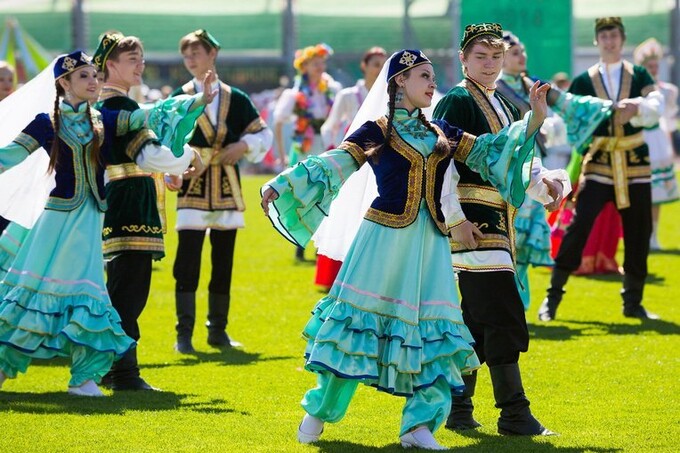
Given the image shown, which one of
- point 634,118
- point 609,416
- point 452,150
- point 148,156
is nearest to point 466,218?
point 452,150

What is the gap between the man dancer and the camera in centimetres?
642

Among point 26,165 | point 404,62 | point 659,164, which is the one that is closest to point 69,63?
point 26,165

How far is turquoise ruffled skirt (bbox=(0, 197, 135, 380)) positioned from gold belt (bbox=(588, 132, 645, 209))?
413 cm

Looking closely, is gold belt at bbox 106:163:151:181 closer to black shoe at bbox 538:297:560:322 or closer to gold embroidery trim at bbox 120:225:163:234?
gold embroidery trim at bbox 120:225:163:234

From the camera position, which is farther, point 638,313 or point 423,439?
point 638,313

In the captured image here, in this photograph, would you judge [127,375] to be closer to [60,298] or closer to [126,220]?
[60,298]

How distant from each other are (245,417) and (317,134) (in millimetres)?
7023

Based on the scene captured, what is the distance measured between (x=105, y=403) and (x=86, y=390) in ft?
0.91

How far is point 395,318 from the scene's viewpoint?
6086 millimetres

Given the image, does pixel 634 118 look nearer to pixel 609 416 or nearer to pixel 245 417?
pixel 609 416

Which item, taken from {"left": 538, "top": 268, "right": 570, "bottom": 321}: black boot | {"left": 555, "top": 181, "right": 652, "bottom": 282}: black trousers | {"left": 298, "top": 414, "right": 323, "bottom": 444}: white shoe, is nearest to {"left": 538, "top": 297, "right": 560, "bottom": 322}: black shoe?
{"left": 538, "top": 268, "right": 570, "bottom": 321}: black boot

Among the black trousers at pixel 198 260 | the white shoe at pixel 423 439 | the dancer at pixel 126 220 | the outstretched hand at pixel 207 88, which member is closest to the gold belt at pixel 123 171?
the dancer at pixel 126 220

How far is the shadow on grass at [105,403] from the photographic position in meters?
7.09

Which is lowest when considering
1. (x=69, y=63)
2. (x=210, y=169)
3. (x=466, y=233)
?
(x=466, y=233)
